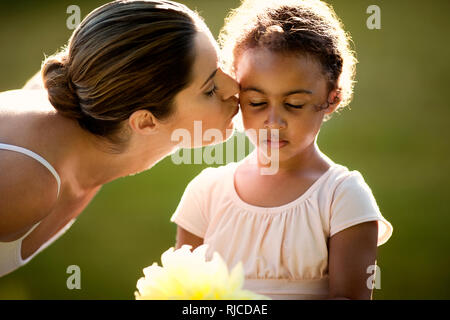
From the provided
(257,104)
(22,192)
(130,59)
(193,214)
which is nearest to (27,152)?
(22,192)

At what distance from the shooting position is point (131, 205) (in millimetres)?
3582

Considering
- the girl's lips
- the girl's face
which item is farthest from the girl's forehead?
the girl's lips

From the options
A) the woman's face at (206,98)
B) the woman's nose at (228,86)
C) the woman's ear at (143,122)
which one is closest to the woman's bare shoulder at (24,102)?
the woman's ear at (143,122)

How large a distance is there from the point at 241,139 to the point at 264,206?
58cm

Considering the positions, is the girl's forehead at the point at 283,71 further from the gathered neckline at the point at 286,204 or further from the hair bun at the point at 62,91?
the hair bun at the point at 62,91

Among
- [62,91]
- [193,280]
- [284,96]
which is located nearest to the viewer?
[193,280]

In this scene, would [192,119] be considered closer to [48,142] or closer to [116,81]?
[116,81]

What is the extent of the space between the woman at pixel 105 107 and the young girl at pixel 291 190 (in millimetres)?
129

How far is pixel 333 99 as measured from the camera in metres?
1.60

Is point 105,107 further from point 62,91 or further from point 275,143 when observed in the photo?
point 275,143

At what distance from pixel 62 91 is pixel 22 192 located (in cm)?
31

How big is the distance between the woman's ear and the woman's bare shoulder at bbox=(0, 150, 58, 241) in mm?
254
